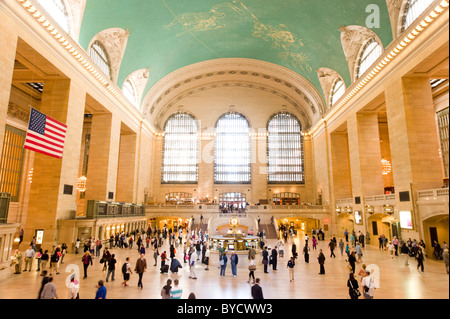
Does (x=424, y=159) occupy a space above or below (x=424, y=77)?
below

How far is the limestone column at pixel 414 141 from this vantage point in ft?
49.6

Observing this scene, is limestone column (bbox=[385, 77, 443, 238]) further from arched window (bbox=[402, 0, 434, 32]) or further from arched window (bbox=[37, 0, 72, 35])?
arched window (bbox=[37, 0, 72, 35])

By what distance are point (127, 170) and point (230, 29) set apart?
16.6 metres

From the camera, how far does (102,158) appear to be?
21.7 metres

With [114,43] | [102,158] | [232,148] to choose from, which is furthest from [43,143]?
[232,148]

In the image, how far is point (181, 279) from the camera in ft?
30.8

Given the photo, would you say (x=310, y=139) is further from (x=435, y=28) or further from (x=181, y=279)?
(x=181, y=279)

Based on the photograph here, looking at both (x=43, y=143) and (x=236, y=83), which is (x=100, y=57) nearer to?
(x=43, y=143)

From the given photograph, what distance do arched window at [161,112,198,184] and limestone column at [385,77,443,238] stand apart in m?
23.9

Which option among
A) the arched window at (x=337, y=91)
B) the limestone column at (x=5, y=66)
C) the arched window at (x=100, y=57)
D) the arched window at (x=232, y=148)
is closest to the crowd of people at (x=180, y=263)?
the limestone column at (x=5, y=66)

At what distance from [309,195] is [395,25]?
22.0m

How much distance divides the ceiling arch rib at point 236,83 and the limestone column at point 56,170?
12756 mm

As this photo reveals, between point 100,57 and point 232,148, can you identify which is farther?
point 232,148

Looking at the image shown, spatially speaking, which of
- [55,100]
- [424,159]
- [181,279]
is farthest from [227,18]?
[181,279]
